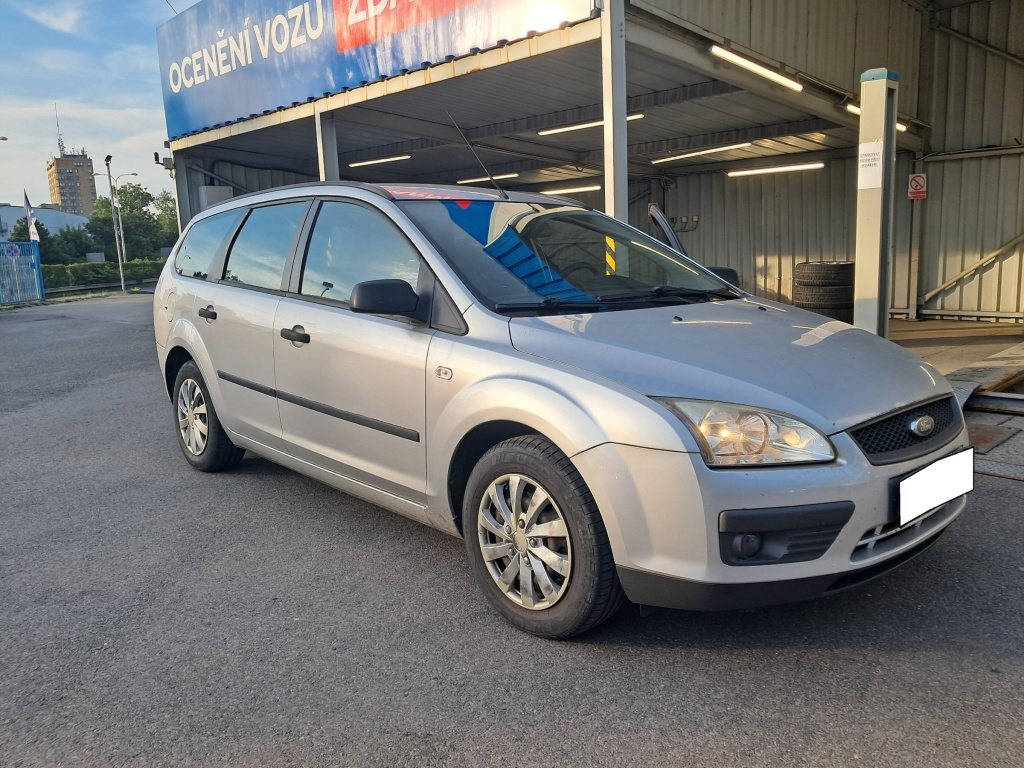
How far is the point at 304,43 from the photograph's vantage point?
10352 millimetres

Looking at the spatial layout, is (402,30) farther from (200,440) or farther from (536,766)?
(536,766)

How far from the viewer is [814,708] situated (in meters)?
2.30

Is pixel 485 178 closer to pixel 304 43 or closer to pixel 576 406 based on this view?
pixel 304 43

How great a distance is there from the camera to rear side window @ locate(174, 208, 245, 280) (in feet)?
15.3

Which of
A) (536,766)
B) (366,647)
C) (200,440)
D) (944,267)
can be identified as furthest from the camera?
(944,267)

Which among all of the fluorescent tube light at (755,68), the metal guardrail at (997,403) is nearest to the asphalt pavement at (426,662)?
the metal guardrail at (997,403)

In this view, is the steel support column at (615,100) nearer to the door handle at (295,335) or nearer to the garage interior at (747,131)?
the garage interior at (747,131)

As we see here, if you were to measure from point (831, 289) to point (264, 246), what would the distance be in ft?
25.2

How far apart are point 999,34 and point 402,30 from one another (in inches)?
360

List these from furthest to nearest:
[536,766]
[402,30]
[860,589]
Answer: [402,30] → [860,589] → [536,766]

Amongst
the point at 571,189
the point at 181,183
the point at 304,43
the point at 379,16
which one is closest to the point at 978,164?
the point at 571,189

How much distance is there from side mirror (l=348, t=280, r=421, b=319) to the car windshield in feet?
0.77

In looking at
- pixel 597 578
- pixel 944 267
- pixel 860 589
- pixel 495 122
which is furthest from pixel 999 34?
pixel 597 578

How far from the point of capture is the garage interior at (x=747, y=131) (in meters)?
8.48
